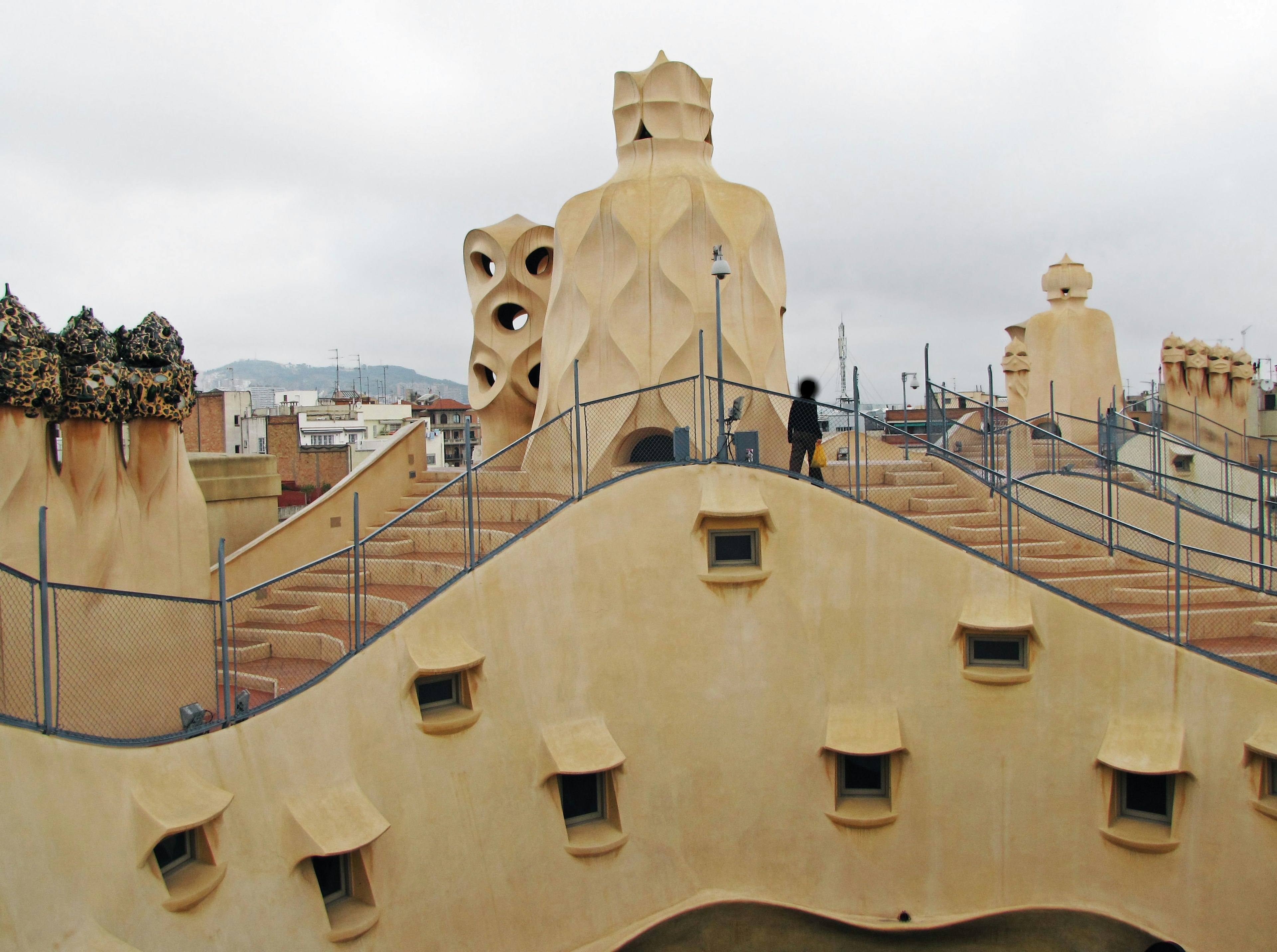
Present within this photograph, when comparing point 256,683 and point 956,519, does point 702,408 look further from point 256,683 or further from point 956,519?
point 256,683

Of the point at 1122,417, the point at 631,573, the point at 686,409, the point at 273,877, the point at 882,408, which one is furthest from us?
the point at 1122,417

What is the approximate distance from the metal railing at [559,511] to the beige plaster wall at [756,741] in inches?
16.4

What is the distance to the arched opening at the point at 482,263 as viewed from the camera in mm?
18344

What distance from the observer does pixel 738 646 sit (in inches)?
435

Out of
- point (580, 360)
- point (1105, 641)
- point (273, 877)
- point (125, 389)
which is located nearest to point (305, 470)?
point (580, 360)

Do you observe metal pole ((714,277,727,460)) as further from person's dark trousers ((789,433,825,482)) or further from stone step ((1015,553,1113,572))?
stone step ((1015,553,1113,572))

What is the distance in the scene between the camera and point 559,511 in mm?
10680

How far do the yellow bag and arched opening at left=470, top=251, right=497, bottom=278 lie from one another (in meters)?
8.82

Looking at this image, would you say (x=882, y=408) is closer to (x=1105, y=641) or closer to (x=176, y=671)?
(x=1105, y=641)

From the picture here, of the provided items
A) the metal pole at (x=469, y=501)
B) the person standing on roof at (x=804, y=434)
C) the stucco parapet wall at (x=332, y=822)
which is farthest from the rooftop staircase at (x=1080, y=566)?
the stucco parapet wall at (x=332, y=822)

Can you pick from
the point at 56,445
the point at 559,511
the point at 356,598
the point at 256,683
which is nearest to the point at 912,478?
the point at 559,511

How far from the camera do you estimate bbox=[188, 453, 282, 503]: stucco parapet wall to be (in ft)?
49.9

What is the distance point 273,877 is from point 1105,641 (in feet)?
28.9

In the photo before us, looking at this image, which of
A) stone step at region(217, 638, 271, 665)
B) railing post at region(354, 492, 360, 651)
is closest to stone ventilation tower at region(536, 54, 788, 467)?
railing post at region(354, 492, 360, 651)
